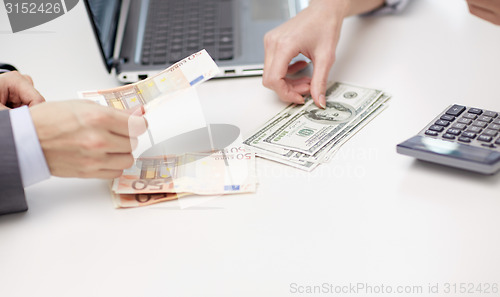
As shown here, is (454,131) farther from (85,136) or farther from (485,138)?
(85,136)

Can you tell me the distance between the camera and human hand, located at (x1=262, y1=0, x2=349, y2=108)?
2.83 ft

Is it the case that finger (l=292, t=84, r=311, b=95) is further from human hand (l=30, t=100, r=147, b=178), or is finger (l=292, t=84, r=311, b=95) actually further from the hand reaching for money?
human hand (l=30, t=100, r=147, b=178)

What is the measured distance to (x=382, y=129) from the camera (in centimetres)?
78

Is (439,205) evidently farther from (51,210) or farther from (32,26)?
(32,26)

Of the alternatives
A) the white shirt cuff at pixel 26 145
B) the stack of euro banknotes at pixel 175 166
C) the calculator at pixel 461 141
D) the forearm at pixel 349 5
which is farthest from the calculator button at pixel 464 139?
Answer: the white shirt cuff at pixel 26 145

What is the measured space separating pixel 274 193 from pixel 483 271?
259 millimetres

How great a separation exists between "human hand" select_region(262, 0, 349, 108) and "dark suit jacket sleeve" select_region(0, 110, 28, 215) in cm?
42

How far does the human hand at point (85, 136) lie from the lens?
2.06 feet

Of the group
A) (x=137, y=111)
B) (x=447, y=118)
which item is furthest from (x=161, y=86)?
(x=447, y=118)

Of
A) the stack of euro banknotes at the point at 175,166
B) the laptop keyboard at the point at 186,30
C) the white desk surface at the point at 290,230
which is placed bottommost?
the white desk surface at the point at 290,230

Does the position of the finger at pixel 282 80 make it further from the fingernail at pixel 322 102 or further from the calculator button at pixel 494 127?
the calculator button at pixel 494 127

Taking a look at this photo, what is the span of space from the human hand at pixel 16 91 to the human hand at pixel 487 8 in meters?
0.68

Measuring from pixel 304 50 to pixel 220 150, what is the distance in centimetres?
27

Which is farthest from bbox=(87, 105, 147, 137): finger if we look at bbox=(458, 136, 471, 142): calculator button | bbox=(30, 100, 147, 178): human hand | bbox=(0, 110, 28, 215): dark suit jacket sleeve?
bbox=(458, 136, 471, 142): calculator button
